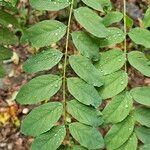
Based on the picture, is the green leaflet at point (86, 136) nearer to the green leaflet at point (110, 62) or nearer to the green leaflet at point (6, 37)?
the green leaflet at point (110, 62)

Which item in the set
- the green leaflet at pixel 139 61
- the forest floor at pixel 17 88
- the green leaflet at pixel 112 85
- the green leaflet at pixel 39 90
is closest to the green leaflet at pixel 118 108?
the green leaflet at pixel 112 85

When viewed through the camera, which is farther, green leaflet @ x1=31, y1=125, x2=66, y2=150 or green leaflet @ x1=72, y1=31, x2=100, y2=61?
green leaflet @ x1=72, y1=31, x2=100, y2=61

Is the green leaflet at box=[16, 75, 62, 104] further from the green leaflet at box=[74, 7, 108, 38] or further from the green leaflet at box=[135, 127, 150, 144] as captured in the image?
the green leaflet at box=[135, 127, 150, 144]

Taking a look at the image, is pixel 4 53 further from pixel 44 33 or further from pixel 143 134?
pixel 143 134

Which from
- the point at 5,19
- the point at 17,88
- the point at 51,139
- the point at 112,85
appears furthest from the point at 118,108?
the point at 17,88

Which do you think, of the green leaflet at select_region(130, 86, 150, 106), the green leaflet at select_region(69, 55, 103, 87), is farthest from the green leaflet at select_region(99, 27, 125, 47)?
the green leaflet at select_region(130, 86, 150, 106)

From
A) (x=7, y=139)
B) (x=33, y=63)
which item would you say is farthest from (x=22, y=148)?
(x=33, y=63)
